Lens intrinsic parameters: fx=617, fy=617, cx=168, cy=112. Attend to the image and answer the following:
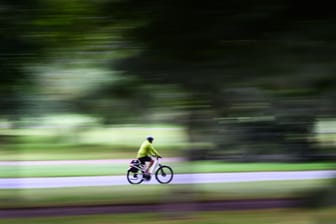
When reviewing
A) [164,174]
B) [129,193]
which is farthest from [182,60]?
[129,193]

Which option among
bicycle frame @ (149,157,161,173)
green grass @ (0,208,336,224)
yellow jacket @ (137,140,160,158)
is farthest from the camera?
bicycle frame @ (149,157,161,173)

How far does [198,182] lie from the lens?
9984mm

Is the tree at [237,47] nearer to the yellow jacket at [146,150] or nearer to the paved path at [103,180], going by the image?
the paved path at [103,180]

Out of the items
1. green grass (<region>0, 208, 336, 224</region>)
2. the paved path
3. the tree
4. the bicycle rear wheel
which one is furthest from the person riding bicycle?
the tree

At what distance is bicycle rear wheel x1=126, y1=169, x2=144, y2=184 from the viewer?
1088 cm

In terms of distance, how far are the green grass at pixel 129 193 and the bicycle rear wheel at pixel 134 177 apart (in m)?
0.10

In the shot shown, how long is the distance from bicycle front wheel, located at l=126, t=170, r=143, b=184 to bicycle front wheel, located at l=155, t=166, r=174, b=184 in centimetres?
53

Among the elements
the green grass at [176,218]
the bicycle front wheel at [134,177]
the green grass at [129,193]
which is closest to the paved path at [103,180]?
the green grass at [129,193]

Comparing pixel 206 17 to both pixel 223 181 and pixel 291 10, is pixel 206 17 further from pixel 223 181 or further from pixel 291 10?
pixel 223 181

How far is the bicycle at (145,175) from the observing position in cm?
1013

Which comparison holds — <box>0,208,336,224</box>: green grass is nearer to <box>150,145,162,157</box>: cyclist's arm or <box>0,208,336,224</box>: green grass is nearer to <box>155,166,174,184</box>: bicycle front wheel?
<box>150,145,162,157</box>: cyclist's arm

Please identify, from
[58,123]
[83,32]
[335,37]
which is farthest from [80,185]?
[335,37]

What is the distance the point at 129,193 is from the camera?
1052 centimetres

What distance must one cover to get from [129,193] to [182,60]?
6896 mm
